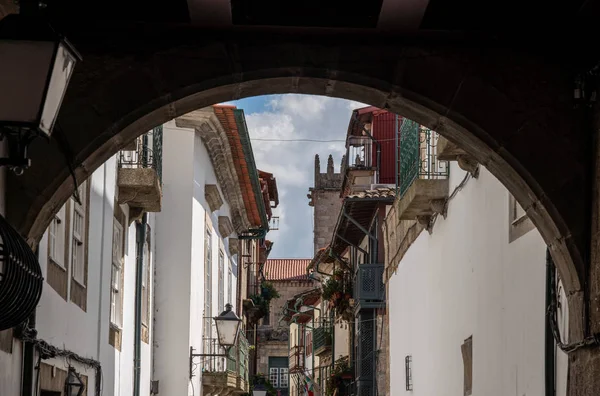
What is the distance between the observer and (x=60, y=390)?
1064 cm

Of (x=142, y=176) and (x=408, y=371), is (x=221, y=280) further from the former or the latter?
(x=142, y=176)

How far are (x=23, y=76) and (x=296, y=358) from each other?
55377mm

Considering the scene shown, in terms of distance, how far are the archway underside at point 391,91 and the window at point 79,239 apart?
460 cm

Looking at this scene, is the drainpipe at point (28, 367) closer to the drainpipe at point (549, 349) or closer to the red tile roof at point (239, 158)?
the drainpipe at point (549, 349)

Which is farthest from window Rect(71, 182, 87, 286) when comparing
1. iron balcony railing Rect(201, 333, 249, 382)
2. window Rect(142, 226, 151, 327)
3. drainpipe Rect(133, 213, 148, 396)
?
iron balcony railing Rect(201, 333, 249, 382)

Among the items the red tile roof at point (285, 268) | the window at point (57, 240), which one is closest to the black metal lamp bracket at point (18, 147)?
the window at point (57, 240)

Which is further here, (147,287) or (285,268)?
(285,268)

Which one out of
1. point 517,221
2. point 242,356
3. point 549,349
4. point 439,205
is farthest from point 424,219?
point 242,356

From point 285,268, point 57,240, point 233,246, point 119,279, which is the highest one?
point 285,268

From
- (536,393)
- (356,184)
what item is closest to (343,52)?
(536,393)

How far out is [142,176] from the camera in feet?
49.4

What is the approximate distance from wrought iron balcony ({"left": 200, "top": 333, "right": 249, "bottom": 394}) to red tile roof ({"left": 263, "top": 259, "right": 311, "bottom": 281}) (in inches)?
2228

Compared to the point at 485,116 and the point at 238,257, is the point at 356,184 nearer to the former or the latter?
the point at 238,257

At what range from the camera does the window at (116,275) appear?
14.6 m
